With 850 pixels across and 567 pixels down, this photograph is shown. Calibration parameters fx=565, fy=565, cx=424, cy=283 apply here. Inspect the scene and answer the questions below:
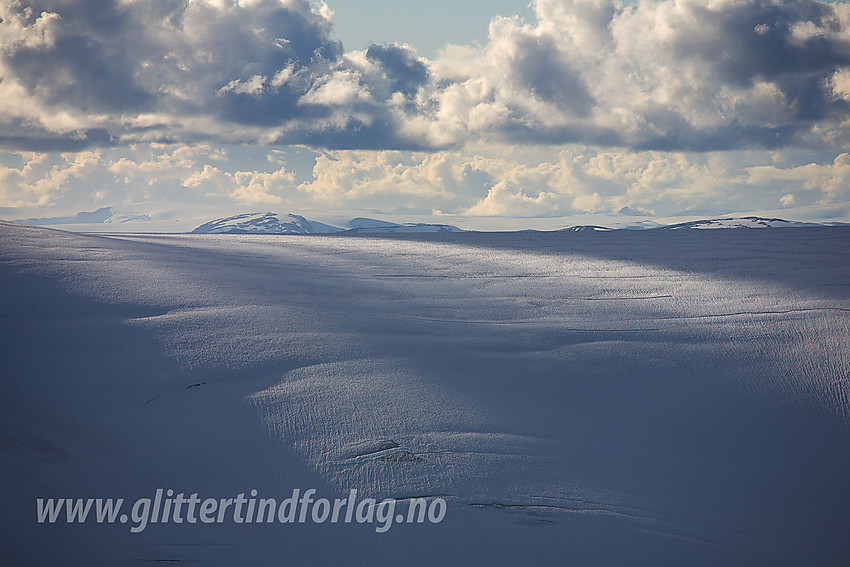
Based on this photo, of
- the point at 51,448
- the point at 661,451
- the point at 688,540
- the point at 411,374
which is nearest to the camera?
the point at 688,540

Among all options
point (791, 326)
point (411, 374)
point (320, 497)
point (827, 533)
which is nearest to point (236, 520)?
point (320, 497)

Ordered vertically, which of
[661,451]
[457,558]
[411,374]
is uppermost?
[411,374]

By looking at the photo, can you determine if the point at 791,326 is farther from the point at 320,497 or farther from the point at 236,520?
the point at 236,520

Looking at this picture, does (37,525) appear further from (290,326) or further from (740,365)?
(740,365)

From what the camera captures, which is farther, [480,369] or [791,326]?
[791,326]

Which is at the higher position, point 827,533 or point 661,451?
point 661,451

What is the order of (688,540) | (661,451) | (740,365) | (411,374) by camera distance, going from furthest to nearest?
(740,365)
(411,374)
(661,451)
(688,540)

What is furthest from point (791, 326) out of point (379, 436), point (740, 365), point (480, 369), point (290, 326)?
point (290, 326)
